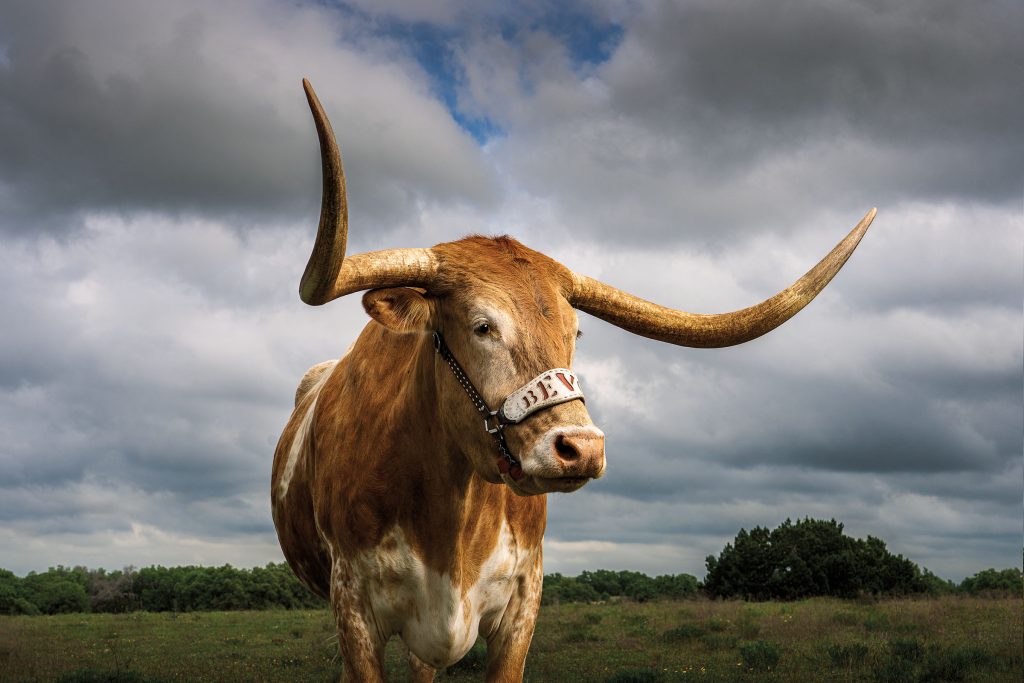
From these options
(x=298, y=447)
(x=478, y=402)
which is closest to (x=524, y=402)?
(x=478, y=402)

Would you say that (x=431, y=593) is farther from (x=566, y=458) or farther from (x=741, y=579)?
(x=741, y=579)

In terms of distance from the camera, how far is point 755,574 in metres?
33.4

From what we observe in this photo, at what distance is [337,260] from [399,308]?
0.63m

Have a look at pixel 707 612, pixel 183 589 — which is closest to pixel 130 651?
pixel 707 612

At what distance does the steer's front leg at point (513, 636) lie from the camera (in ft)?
19.3

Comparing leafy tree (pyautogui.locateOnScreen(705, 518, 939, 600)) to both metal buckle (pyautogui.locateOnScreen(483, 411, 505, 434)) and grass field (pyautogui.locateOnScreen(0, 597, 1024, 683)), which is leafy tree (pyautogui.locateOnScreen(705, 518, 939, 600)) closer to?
grass field (pyautogui.locateOnScreen(0, 597, 1024, 683))

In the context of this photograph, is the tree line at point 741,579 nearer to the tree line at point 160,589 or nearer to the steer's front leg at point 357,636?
the tree line at point 160,589

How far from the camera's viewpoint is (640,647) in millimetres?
15906

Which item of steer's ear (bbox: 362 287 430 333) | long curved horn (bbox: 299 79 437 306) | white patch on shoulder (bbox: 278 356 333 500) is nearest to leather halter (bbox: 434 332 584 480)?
steer's ear (bbox: 362 287 430 333)

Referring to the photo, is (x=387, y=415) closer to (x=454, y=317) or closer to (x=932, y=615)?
(x=454, y=317)

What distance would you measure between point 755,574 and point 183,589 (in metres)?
20.9

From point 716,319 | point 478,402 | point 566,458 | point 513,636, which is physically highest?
point 716,319

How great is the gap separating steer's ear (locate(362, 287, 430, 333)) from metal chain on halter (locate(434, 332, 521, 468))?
0.46ft

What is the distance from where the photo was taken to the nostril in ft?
13.0
